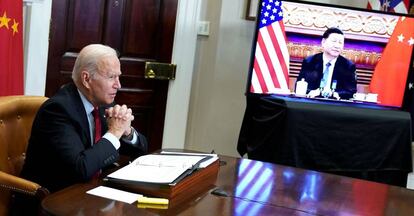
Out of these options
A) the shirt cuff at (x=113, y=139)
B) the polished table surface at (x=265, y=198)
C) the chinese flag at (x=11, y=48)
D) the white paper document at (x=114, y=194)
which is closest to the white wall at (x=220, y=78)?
the chinese flag at (x=11, y=48)

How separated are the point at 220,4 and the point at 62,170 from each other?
7.17 feet

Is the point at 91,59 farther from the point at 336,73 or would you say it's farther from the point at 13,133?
the point at 336,73

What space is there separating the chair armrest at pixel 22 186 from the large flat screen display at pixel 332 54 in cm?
173

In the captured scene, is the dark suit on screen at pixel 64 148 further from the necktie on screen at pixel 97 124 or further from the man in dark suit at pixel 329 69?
the man in dark suit at pixel 329 69

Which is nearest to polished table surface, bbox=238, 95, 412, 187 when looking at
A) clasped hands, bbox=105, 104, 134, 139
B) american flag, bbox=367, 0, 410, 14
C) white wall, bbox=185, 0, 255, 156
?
white wall, bbox=185, 0, 255, 156

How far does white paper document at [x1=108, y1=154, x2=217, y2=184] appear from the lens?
163 centimetres

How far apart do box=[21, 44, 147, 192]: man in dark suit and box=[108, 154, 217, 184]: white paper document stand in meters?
0.10

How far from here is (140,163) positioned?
5.97ft

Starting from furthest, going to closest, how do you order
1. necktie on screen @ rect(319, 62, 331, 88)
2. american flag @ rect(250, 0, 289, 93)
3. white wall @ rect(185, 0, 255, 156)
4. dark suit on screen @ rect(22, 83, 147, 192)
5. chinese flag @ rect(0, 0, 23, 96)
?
white wall @ rect(185, 0, 255, 156)
necktie on screen @ rect(319, 62, 331, 88)
american flag @ rect(250, 0, 289, 93)
chinese flag @ rect(0, 0, 23, 96)
dark suit on screen @ rect(22, 83, 147, 192)

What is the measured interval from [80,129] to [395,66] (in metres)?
2.20

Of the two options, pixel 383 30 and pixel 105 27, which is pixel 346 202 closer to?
pixel 383 30

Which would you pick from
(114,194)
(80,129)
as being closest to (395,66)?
(80,129)

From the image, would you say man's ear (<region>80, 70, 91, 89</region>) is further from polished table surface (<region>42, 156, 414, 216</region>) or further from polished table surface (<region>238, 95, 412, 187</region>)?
polished table surface (<region>238, 95, 412, 187</region>)

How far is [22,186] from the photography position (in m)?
1.79
